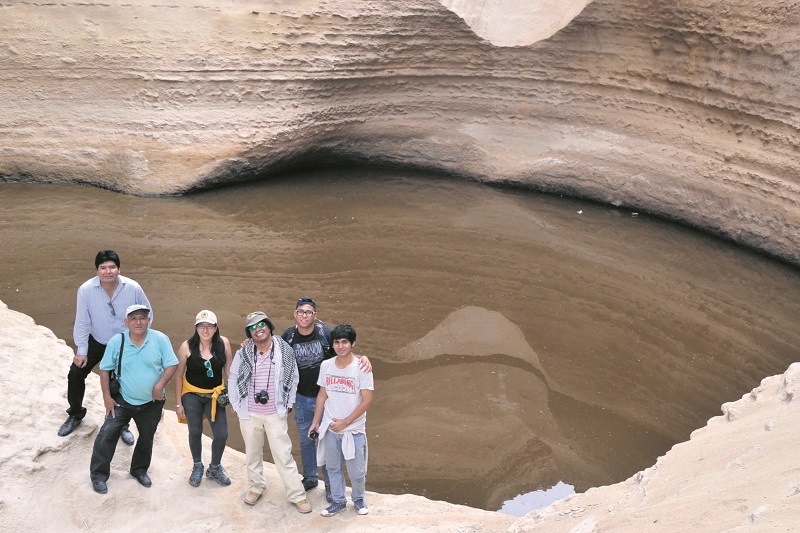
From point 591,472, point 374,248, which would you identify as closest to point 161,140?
point 374,248

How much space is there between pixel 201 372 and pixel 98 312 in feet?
1.96

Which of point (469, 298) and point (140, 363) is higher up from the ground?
point (469, 298)

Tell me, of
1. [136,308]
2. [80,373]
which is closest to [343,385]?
[136,308]

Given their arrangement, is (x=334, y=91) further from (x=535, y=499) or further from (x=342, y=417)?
(x=342, y=417)

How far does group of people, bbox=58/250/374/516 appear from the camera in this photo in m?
4.11

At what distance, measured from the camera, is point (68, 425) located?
Result: 4.45m

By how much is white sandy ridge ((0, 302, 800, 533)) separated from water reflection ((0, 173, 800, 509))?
675 millimetres

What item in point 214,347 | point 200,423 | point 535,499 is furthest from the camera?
point 535,499

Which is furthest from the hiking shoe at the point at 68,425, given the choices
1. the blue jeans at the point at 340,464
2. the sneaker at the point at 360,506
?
the sneaker at the point at 360,506

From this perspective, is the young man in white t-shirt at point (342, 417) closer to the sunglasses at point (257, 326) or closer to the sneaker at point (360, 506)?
the sneaker at point (360, 506)

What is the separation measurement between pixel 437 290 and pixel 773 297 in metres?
3.00

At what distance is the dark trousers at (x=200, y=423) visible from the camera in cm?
427

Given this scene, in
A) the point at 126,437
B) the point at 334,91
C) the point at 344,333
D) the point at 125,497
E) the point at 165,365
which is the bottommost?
the point at 125,497

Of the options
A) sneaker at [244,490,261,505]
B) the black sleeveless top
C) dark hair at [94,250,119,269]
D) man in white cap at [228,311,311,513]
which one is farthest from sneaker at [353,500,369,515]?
dark hair at [94,250,119,269]
